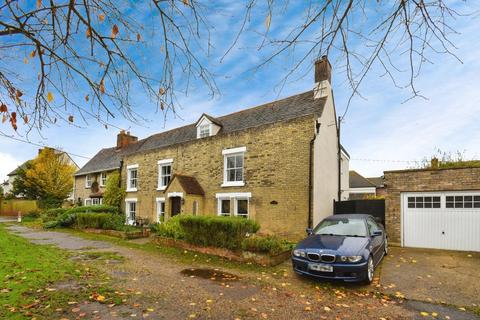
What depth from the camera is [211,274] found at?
8.30m

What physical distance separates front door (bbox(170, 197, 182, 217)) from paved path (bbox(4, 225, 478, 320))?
29.9ft

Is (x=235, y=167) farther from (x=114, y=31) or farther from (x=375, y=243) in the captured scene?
(x=114, y=31)

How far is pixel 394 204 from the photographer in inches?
525

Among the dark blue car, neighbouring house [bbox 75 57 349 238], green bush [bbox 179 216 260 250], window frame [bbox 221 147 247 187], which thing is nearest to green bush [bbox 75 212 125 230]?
neighbouring house [bbox 75 57 349 238]

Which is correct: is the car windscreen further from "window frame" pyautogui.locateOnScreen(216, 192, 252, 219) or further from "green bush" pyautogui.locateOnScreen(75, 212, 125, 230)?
"green bush" pyautogui.locateOnScreen(75, 212, 125, 230)

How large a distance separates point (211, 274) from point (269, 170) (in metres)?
7.49

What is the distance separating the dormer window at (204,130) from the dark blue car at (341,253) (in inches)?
478

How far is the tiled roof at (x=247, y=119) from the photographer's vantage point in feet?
52.5

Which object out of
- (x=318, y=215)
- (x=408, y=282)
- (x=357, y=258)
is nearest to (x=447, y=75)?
(x=357, y=258)

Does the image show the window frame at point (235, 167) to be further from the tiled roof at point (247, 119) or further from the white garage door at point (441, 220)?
the white garage door at point (441, 220)

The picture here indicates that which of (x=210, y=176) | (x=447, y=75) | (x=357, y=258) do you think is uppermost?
(x=447, y=75)

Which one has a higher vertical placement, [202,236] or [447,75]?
[447,75]

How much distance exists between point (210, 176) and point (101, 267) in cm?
943

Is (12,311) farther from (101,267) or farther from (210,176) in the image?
(210,176)
